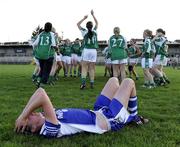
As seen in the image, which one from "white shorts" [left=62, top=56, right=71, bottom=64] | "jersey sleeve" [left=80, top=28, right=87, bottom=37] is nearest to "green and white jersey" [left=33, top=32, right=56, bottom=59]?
"jersey sleeve" [left=80, top=28, right=87, bottom=37]

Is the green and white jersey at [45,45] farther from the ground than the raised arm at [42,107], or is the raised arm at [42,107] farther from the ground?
the green and white jersey at [45,45]

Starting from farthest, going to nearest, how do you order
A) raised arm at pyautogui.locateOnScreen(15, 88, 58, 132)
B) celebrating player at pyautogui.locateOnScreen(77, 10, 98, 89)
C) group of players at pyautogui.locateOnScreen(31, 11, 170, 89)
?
celebrating player at pyautogui.locateOnScreen(77, 10, 98, 89)
group of players at pyautogui.locateOnScreen(31, 11, 170, 89)
raised arm at pyautogui.locateOnScreen(15, 88, 58, 132)

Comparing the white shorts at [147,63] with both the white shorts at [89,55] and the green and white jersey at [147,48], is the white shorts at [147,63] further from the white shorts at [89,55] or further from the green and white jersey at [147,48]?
the white shorts at [89,55]

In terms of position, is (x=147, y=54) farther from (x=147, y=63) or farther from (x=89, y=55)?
(x=89, y=55)

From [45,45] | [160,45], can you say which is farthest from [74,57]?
[45,45]

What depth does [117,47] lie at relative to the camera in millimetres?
14445

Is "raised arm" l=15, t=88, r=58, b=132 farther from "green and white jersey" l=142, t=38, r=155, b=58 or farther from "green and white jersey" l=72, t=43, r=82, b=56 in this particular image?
"green and white jersey" l=72, t=43, r=82, b=56

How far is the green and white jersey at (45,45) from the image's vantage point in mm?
13555

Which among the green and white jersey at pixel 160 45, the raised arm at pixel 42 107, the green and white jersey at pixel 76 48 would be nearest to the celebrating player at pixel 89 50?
the green and white jersey at pixel 160 45

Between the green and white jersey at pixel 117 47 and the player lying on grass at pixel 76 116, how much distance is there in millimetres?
7939

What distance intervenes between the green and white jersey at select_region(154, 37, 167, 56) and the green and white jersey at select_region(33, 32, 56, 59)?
15.1ft

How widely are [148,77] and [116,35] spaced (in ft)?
6.97

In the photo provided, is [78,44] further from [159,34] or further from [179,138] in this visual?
[179,138]

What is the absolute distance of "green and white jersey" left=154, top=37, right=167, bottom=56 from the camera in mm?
15797
